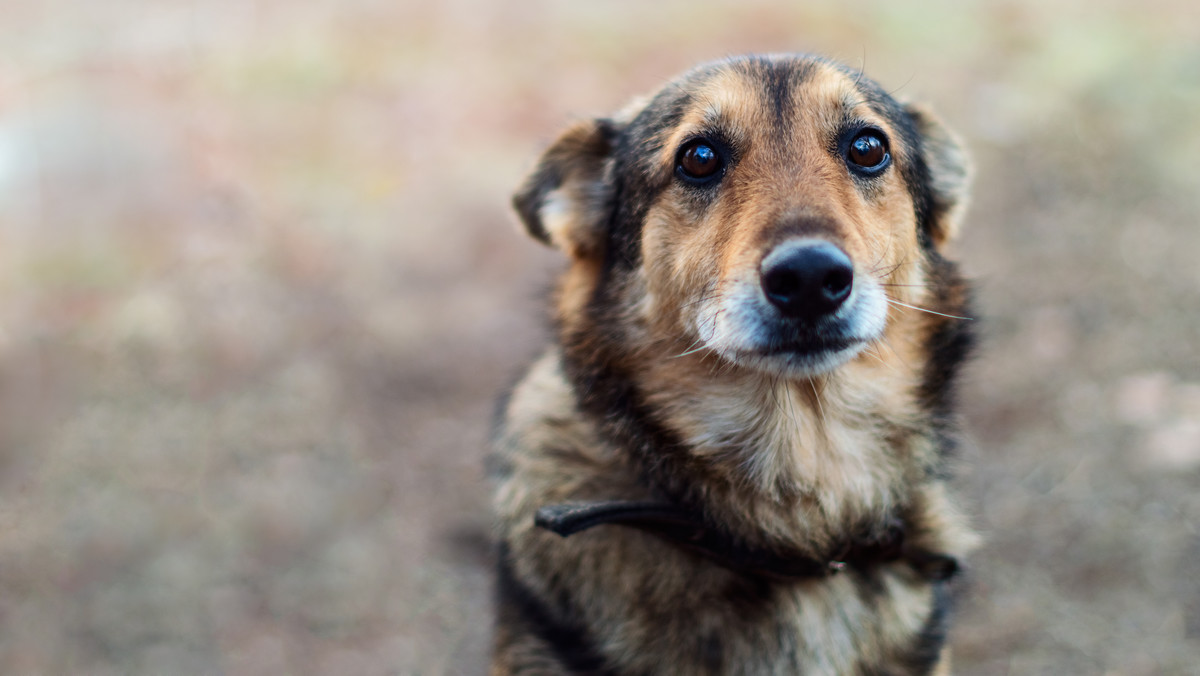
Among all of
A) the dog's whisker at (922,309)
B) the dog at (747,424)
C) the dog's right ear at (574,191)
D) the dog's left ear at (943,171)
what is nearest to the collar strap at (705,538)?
the dog at (747,424)

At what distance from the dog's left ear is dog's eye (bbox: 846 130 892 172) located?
1.50 ft

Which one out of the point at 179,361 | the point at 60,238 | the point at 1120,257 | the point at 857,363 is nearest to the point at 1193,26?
the point at 1120,257

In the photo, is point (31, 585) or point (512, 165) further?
point (512, 165)

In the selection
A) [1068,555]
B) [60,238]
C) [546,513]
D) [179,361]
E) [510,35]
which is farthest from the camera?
[510,35]

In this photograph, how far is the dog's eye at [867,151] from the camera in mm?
2963

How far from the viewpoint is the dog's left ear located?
337 cm

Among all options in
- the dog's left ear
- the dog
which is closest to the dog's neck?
the dog

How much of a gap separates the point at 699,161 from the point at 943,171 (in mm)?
1105

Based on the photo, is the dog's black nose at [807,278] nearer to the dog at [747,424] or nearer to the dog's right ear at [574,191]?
the dog at [747,424]

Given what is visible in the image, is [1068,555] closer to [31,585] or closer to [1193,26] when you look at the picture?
[31,585]

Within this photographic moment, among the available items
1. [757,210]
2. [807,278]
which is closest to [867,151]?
[757,210]

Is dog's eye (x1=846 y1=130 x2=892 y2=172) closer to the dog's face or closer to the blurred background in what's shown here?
the dog's face

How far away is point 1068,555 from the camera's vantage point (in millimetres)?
4734

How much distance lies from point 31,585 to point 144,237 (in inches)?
123
